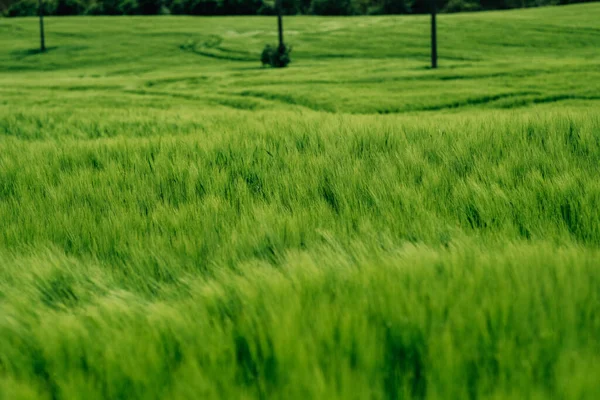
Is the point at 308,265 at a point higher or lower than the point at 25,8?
lower

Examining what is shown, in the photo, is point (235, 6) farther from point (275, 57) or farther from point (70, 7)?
point (275, 57)

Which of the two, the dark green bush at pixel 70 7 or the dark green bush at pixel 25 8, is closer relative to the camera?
the dark green bush at pixel 25 8

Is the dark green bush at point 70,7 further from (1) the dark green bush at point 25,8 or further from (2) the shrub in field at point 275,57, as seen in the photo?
(2) the shrub in field at point 275,57

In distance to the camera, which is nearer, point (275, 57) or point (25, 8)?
point (275, 57)

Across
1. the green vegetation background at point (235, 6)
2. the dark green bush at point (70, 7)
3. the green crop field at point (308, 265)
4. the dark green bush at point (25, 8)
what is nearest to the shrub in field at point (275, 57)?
the green crop field at point (308, 265)

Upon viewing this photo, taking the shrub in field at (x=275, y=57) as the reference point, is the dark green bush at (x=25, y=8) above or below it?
above

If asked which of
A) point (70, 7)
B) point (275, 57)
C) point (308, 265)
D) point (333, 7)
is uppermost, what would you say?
point (70, 7)

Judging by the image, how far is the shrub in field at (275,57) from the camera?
38000 millimetres

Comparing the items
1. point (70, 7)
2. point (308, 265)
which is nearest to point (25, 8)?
point (70, 7)

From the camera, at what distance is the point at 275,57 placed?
3816 cm

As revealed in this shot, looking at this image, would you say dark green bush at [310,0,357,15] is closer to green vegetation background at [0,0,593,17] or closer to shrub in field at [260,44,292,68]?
green vegetation background at [0,0,593,17]

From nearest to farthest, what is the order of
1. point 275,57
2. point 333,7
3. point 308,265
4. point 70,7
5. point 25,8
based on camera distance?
1. point 308,265
2. point 275,57
3. point 333,7
4. point 25,8
5. point 70,7

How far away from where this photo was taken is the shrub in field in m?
38.0

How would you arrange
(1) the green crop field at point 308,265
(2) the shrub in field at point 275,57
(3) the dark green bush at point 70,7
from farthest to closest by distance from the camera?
(3) the dark green bush at point 70,7
(2) the shrub in field at point 275,57
(1) the green crop field at point 308,265
